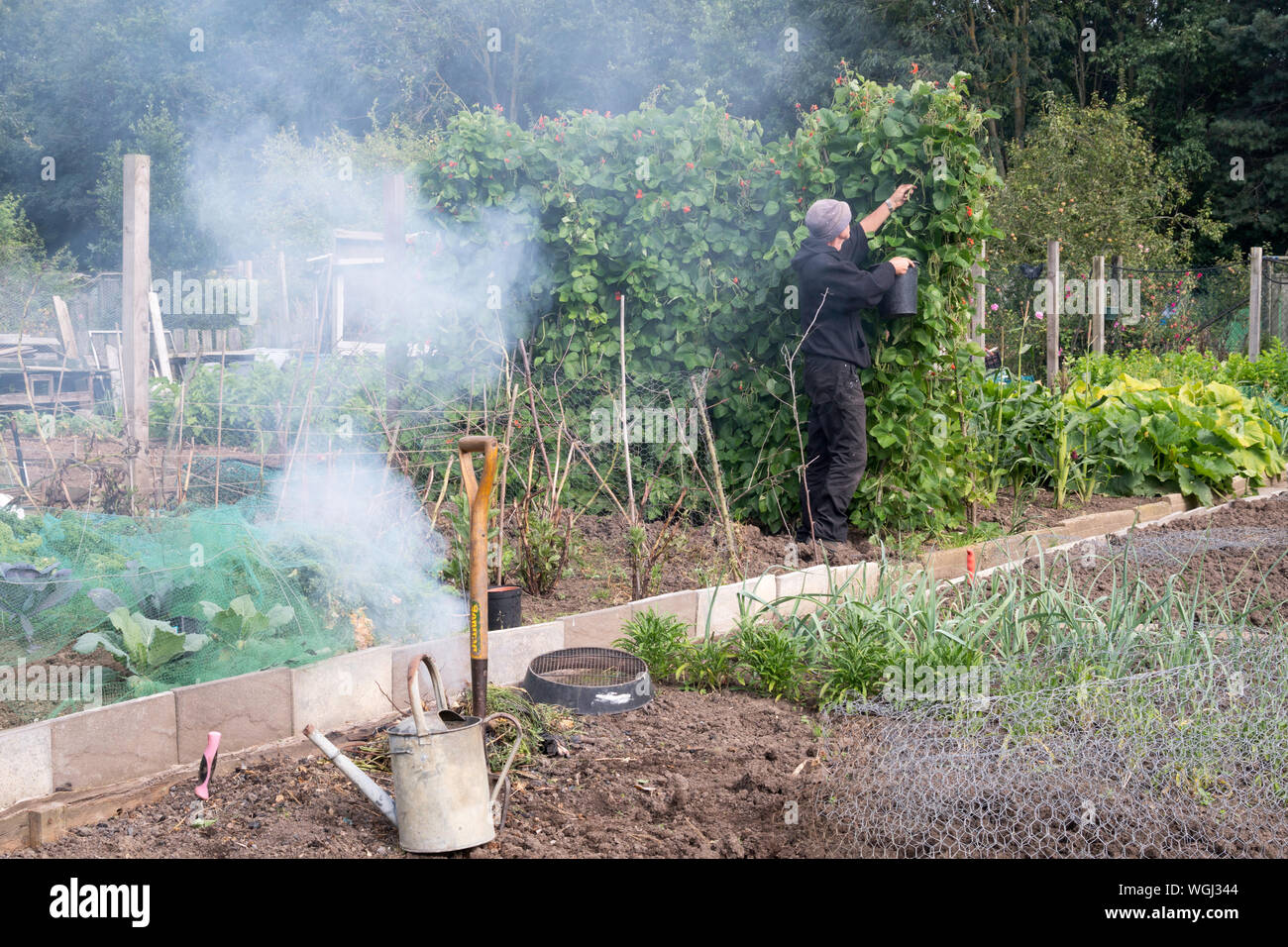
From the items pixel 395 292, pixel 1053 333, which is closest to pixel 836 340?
pixel 395 292

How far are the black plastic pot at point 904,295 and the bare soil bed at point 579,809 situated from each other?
9.27 feet

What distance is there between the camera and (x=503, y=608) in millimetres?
3910

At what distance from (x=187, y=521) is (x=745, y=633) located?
82.7 inches

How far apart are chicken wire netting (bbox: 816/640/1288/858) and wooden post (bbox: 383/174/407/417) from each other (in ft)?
14.4

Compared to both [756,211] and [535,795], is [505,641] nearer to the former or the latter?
[535,795]

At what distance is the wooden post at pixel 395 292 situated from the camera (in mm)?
6590
